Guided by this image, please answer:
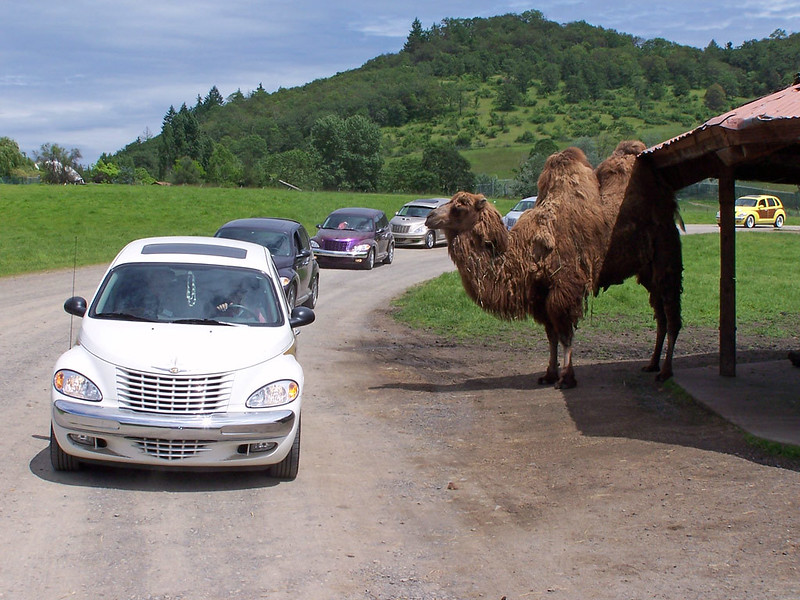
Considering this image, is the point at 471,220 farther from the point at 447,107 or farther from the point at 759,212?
the point at 447,107

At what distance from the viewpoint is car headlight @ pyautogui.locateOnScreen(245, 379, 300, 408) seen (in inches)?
274

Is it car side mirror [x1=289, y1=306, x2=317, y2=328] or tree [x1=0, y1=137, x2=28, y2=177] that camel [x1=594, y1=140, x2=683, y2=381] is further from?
tree [x1=0, y1=137, x2=28, y2=177]

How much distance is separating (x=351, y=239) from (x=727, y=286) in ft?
56.0

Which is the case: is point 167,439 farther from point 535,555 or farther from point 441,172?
point 441,172

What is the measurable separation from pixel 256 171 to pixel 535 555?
82.3 meters

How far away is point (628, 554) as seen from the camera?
18.8 ft

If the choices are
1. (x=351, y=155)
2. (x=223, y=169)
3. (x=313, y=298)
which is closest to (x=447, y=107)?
(x=351, y=155)

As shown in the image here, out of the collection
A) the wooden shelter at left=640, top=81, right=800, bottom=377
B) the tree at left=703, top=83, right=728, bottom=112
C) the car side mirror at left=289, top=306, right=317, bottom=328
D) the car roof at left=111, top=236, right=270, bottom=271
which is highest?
the tree at left=703, top=83, right=728, bottom=112

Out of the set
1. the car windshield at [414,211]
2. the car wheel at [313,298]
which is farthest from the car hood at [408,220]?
the car wheel at [313,298]

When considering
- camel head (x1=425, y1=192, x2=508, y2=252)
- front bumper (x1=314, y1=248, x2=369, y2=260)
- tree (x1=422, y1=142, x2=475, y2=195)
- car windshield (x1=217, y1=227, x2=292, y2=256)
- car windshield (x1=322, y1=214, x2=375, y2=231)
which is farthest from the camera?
tree (x1=422, y1=142, x2=475, y2=195)

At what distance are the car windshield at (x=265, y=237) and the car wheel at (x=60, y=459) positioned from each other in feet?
32.9

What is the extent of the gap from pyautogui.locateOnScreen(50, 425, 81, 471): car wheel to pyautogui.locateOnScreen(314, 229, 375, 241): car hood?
2020 cm

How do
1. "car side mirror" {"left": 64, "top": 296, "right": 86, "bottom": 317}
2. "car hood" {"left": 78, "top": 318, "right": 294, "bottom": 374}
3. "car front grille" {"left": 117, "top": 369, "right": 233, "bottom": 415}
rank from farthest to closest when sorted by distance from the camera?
"car side mirror" {"left": 64, "top": 296, "right": 86, "bottom": 317} → "car hood" {"left": 78, "top": 318, "right": 294, "bottom": 374} → "car front grille" {"left": 117, "top": 369, "right": 233, "bottom": 415}

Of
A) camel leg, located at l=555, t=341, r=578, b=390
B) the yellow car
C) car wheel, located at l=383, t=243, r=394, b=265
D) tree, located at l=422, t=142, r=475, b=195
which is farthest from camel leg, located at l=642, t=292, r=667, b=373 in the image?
tree, located at l=422, t=142, r=475, b=195
